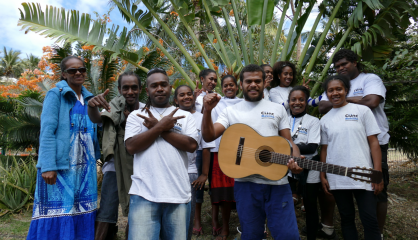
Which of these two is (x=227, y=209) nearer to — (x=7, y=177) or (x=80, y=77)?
(x=80, y=77)

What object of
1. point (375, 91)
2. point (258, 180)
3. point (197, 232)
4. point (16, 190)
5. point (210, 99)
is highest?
point (375, 91)

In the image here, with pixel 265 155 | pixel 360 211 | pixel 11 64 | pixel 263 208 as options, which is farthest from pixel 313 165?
pixel 11 64

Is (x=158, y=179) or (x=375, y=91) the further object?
(x=375, y=91)

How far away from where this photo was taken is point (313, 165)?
7.52 ft

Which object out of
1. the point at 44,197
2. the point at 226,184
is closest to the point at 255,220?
the point at 226,184

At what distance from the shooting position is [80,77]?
109 inches

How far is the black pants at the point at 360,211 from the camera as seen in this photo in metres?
2.52

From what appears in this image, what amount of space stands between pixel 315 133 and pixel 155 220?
2.03 m

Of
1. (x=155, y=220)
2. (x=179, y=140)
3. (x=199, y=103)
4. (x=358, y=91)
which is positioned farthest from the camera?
(x=199, y=103)

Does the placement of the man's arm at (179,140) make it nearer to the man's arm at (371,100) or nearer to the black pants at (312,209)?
the black pants at (312,209)

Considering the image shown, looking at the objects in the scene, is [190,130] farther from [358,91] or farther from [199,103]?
[358,91]

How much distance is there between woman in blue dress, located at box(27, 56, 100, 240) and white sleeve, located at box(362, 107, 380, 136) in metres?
2.85

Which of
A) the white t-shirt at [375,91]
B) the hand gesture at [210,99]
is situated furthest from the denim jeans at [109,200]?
the white t-shirt at [375,91]

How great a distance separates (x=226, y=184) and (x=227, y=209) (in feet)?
1.13
